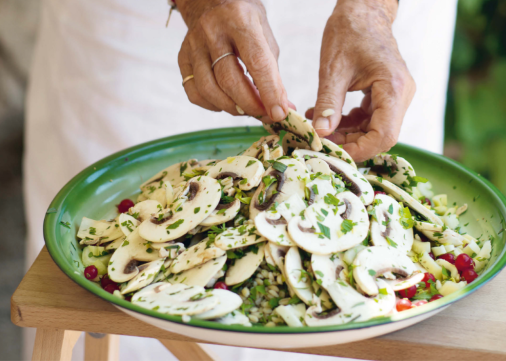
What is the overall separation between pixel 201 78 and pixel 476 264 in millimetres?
806

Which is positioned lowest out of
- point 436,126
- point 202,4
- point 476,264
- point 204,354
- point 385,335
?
point 204,354

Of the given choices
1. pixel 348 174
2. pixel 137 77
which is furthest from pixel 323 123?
pixel 137 77

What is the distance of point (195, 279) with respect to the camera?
90 centimetres

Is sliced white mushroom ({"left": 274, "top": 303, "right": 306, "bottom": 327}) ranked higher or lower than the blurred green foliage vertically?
lower

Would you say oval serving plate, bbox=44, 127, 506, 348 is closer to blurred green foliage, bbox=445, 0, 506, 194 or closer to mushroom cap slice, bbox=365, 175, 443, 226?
mushroom cap slice, bbox=365, 175, 443, 226

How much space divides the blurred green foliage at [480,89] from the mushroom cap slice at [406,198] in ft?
6.84

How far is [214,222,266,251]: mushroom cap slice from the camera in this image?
2.98ft

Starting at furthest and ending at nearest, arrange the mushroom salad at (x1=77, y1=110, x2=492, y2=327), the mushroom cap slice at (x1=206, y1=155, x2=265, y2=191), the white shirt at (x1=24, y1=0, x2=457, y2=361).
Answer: the white shirt at (x1=24, y1=0, x2=457, y2=361)
the mushroom cap slice at (x1=206, y1=155, x2=265, y2=191)
the mushroom salad at (x1=77, y1=110, x2=492, y2=327)

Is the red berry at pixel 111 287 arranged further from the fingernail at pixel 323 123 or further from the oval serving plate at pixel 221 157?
the fingernail at pixel 323 123

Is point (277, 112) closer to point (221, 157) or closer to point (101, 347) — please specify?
point (221, 157)

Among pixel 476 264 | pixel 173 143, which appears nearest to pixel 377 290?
pixel 476 264

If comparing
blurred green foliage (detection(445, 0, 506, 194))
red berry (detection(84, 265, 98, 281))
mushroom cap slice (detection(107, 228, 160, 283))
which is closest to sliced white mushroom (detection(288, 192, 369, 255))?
mushroom cap slice (detection(107, 228, 160, 283))

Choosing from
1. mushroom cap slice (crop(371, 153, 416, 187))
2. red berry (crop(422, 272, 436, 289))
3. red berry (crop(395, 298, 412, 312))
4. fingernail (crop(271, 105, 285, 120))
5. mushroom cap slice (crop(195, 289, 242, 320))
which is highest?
fingernail (crop(271, 105, 285, 120))

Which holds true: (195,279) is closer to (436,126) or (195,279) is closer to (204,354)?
(204,354)
